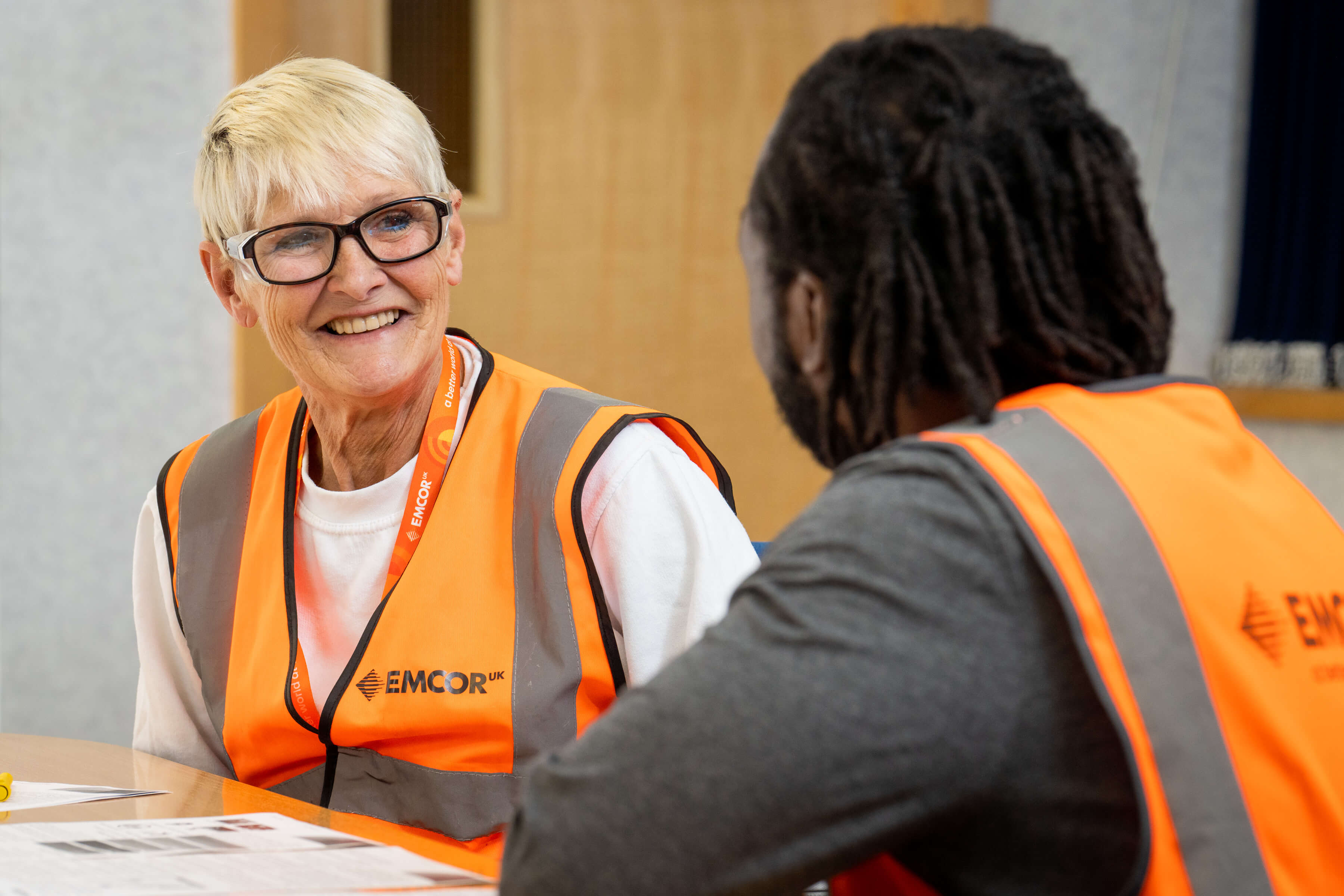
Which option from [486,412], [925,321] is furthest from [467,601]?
[925,321]

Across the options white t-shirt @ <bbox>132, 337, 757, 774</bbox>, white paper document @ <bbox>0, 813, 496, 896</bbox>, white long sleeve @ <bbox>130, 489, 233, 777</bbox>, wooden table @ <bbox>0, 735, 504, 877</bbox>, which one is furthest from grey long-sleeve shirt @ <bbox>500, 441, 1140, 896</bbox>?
white long sleeve @ <bbox>130, 489, 233, 777</bbox>

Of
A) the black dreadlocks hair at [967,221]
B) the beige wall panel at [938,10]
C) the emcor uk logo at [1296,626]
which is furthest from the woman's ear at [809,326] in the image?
the beige wall panel at [938,10]

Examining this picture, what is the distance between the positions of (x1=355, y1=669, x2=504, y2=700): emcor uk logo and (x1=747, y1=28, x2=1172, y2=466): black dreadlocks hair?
0.62 meters

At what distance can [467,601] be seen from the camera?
4.07 feet

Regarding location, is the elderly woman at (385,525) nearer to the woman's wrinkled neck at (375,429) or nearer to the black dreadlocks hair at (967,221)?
the woman's wrinkled neck at (375,429)

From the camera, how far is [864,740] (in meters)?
0.54

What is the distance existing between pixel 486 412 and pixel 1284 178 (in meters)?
2.30

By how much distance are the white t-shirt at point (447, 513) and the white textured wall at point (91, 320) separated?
103 cm

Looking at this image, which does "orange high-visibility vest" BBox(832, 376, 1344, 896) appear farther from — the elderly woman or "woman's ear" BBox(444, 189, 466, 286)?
"woman's ear" BBox(444, 189, 466, 286)

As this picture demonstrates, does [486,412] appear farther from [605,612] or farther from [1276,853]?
[1276,853]

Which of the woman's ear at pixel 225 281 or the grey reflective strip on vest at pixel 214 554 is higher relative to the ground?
the woman's ear at pixel 225 281

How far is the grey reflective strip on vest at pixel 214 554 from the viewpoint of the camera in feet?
4.60

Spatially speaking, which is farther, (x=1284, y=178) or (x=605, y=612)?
(x=1284, y=178)

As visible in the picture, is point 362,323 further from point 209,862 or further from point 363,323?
point 209,862
